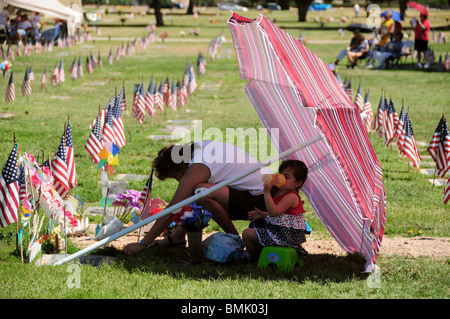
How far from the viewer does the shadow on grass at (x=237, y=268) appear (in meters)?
5.30

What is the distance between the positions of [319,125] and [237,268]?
1.54 metres

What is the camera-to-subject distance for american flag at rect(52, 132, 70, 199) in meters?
6.38

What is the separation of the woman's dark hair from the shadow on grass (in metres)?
0.69

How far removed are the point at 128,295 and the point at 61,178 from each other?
79.6 inches

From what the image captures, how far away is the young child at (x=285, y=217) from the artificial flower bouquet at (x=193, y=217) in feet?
1.28

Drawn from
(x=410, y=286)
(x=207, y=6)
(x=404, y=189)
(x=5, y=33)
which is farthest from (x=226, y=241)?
(x=207, y=6)

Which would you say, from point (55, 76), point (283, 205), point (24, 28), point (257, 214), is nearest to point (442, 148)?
point (257, 214)

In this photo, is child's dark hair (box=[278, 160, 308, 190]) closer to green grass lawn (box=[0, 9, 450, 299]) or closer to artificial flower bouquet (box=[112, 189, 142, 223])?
green grass lawn (box=[0, 9, 450, 299])

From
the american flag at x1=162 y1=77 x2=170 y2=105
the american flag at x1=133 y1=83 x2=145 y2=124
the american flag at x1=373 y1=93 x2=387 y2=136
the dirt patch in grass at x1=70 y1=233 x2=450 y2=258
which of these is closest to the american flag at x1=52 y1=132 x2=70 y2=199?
the dirt patch in grass at x1=70 y1=233 x2=450 y2=258

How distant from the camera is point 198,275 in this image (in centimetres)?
532

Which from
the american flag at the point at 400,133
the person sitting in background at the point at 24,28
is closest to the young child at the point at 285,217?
the american flag at the point at 400,133

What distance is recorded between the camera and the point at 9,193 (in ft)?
17.4

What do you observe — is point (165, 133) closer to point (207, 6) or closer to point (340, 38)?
point (340, 38)

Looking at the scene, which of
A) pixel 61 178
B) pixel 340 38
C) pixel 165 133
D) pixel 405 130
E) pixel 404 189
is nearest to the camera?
pixel 61 178
